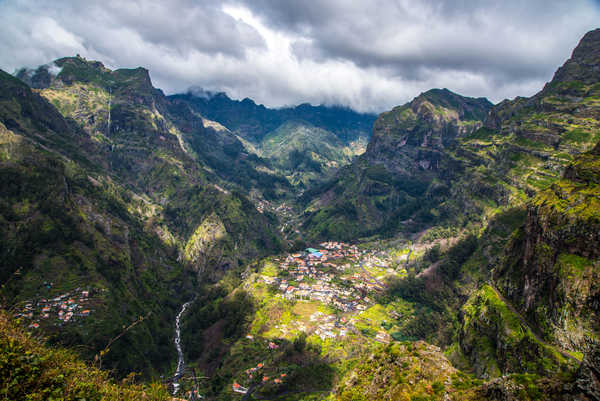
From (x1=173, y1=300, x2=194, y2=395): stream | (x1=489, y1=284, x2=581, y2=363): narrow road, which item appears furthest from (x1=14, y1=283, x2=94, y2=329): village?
(x1=489, y1=284, x2=581, y2=363): narrow road

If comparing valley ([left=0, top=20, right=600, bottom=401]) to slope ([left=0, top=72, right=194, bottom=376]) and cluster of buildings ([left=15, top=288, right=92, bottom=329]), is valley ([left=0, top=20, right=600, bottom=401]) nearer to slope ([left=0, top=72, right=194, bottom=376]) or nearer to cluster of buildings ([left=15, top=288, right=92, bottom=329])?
cluster of buildings ([left=15, top=288, right=92, bottom=329])

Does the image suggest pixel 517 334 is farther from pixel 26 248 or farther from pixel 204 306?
pixel 26 248

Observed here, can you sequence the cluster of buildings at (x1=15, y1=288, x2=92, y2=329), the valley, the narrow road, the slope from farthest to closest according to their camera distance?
the slope
the cluster of buildings at (x1=15, y1=288, x2=92, y2=329)
the narrow road
the valley

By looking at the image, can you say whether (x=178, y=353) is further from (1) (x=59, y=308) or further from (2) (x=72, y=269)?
(2) (x=72, y=269)

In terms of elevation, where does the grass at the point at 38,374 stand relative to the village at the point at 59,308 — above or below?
above

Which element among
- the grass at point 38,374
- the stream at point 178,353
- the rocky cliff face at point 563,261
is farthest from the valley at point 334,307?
the stream at point 178,353

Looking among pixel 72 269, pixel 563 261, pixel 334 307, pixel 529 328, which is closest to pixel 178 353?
pixel 72 269

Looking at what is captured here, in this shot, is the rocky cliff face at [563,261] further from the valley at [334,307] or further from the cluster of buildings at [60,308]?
the cluster of buildings at [60,308]

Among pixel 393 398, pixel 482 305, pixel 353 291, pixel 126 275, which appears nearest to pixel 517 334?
pixel 482 305

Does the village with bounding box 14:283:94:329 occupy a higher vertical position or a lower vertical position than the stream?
higher
